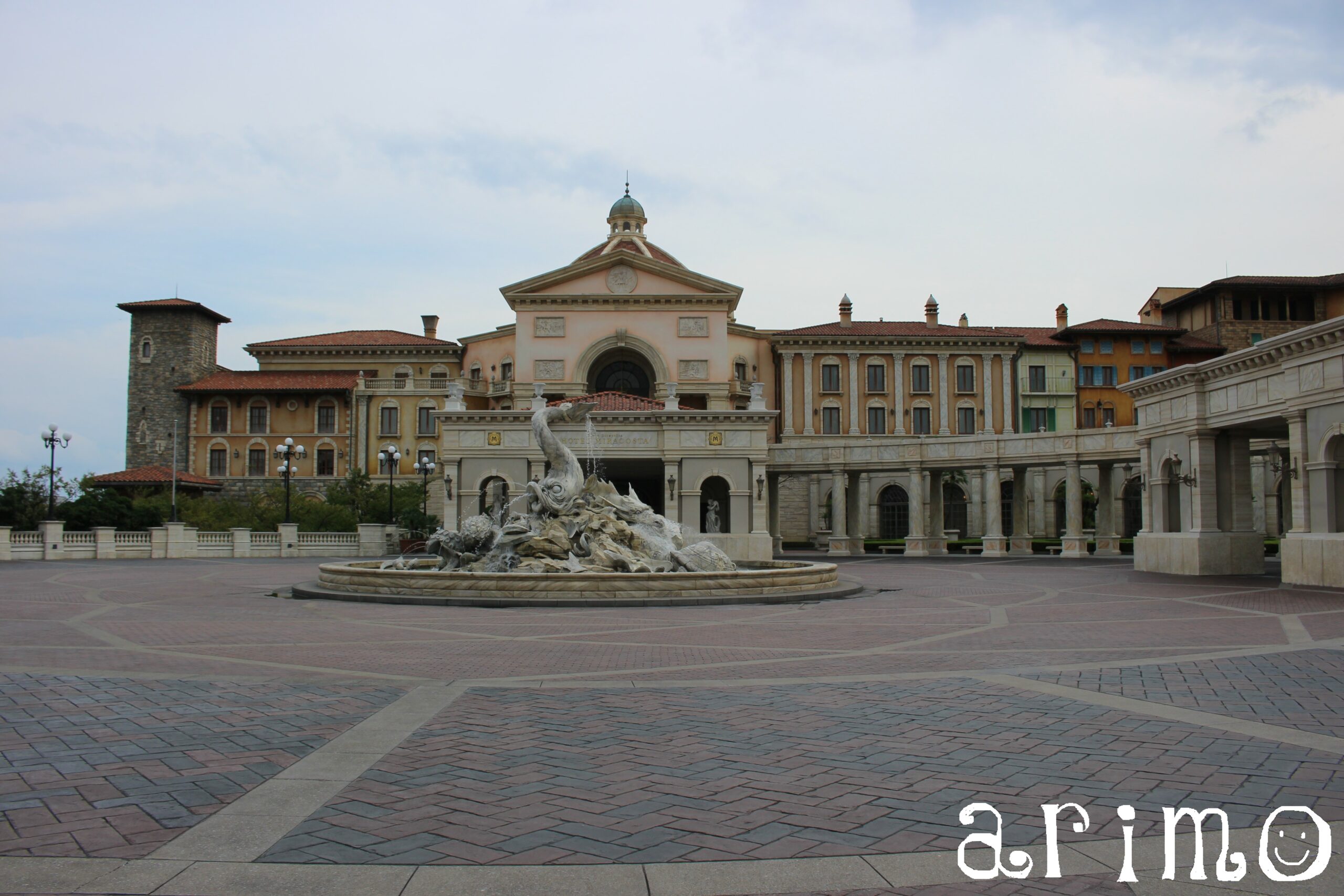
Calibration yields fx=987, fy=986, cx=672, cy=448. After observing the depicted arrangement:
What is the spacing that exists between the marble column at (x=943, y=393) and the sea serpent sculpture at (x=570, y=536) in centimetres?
4879

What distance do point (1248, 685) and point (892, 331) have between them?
63.9 m

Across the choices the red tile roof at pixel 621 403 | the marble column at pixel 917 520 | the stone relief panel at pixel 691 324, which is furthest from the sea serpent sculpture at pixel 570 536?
the stone relief panel at pixel 691 324

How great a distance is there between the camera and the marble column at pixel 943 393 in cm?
7156

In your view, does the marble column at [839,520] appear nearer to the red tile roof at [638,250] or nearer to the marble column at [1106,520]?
the marble column at [1106,520]

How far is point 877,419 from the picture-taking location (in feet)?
234

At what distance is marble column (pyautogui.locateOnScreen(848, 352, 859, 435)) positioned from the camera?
70.6 metres

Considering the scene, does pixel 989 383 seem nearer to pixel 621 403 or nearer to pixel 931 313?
pixel 931 313

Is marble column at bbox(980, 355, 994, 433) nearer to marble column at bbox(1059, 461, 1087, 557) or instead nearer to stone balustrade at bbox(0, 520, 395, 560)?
marble column at bbox(1059, 461, 1087, 557)

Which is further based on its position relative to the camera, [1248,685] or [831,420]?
[831,420]

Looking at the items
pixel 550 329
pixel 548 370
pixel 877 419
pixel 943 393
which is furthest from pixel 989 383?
pixel 548 370

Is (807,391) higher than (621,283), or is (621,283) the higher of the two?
(621,283)

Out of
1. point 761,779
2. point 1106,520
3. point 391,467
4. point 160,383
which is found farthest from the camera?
point 160,383

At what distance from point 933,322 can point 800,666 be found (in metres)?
67.1

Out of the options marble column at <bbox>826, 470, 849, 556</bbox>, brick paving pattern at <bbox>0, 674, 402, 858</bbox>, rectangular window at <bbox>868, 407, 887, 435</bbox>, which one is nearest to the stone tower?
marble column at <bbox>826, 470, 849, 556</bbox>
